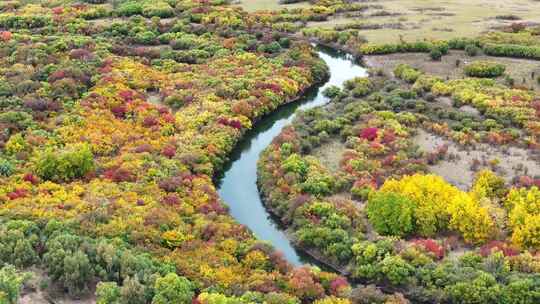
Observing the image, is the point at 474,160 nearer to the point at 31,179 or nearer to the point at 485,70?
the point at 485,70

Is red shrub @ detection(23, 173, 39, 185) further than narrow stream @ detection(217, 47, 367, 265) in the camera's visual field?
Yes

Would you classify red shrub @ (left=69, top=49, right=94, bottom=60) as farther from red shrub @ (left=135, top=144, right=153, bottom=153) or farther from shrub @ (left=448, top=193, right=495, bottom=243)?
shrub @ (left=448, top=193, right=495, bottom=243)

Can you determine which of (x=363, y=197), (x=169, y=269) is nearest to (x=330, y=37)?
(x=363, y=197)

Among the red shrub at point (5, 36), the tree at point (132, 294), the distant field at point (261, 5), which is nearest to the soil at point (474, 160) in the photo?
the tree at point (132, 294)

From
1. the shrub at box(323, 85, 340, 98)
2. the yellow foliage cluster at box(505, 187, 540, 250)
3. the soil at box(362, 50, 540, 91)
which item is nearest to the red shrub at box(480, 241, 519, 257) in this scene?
the yellow foliage cluster at box(505, 187, 540, 250)

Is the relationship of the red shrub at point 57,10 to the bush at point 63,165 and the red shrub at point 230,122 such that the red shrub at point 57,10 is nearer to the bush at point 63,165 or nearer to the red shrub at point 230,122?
the red shrub at point 230,122
